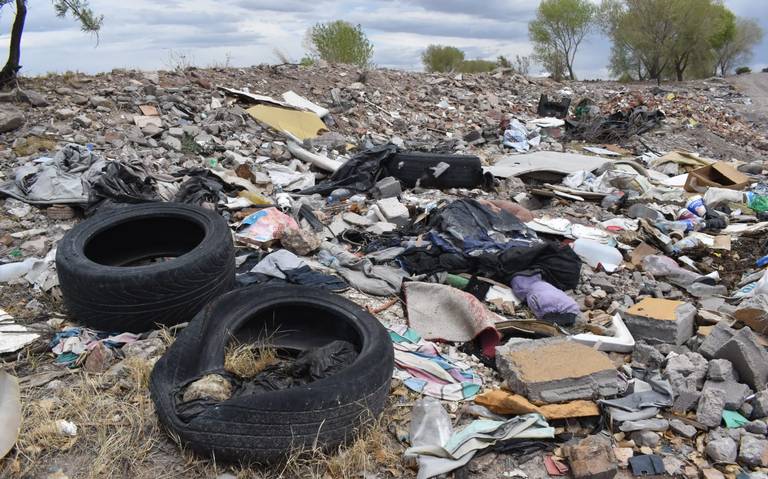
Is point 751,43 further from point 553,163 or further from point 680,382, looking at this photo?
point 680,382

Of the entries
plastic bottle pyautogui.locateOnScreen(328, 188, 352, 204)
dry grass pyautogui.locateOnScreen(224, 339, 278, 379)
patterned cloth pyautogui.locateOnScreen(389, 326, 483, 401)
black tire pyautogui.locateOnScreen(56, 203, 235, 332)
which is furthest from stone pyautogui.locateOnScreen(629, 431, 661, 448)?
plastic bottle pyautogui.locateOnScreen(328, 188, 352, 204)

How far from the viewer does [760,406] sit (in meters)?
3.07

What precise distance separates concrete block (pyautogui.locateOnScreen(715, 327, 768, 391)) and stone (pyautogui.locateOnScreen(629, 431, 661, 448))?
80cm

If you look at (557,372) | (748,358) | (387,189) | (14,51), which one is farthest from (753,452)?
(14,51)

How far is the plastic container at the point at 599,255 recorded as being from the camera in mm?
5234

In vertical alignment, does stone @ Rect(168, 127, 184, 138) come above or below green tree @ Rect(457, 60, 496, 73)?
below

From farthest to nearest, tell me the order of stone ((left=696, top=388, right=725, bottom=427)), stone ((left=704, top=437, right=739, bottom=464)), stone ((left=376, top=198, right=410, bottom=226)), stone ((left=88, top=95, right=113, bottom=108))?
stone ((left=88, top=95, right=113, bottom=108)), stone ((left=376, top=198, right=410, bottom=226)), stone ((left=696, top=388, right=725, bottom=427)), stone ((left=704, top=437, right=739, bottom=464))

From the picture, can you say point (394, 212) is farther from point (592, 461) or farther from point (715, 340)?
point (592, 461)

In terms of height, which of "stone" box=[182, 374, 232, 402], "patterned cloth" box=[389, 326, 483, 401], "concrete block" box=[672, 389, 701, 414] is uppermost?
"stone" box=[182, 374, 232, 402]

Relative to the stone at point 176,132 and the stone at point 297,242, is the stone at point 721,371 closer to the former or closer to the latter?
the stone at point 297,242

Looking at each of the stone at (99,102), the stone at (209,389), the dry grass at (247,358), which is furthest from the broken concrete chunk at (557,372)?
the stone at (99,102)

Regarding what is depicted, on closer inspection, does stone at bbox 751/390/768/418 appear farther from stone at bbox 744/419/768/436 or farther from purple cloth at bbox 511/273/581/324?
purple cloth at bbox 511/273/581/324

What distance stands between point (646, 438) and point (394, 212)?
366cm

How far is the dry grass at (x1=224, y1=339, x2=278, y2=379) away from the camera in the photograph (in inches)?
126
